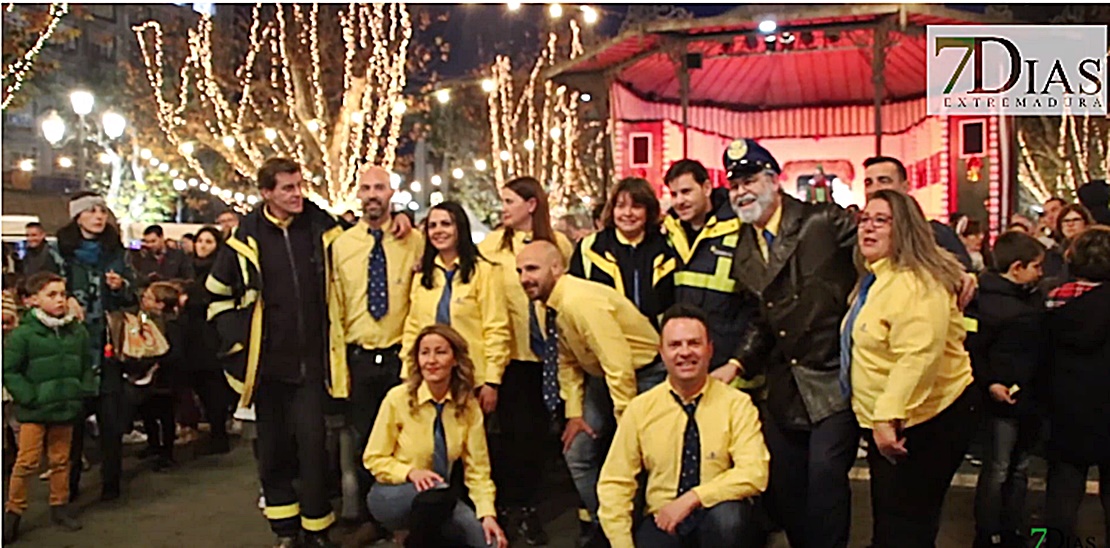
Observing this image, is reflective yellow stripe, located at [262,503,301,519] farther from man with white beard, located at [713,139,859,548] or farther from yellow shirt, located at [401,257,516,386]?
man with white beard, located at [713,139,859,548]

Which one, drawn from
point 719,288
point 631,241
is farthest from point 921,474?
point 631,241

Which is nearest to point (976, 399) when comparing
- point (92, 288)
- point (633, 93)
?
point (92, 288)

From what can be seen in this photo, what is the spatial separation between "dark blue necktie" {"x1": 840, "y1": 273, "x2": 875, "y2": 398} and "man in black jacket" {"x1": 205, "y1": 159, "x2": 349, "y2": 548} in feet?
8.05

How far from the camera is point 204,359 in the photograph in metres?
7.08

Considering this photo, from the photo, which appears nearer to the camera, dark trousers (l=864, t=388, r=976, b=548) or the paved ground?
dark trousers (l=864, t=388, r=976, b=548)

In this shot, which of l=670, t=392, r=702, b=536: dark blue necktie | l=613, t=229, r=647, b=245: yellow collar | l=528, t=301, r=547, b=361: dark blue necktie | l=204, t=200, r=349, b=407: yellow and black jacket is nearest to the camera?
l=670, t=392, r=702, b=536: dark blue necktie

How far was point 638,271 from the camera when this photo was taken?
4.47 meters

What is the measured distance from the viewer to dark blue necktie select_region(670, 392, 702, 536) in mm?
3551

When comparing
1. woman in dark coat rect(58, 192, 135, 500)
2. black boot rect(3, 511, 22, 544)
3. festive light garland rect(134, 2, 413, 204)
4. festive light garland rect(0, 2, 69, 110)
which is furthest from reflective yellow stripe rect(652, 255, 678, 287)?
festive light garland rect(134, 2, 413, 204)

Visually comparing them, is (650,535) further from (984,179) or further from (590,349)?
(984,179)

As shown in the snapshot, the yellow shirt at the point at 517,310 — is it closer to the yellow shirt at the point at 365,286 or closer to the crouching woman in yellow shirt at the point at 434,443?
the yellow shirt at the point at 365,286

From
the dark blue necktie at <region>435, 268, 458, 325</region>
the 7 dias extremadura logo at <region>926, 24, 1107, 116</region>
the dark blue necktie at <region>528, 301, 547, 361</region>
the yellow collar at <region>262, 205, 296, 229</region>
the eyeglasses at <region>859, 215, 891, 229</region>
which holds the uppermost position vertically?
the 7 dias extremadura logo at <region>926, 24, 1107, 116</region>

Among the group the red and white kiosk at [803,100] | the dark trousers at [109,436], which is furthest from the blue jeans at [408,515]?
the red and white kiosk at [803,100]

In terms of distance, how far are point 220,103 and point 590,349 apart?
1469 centimetres
